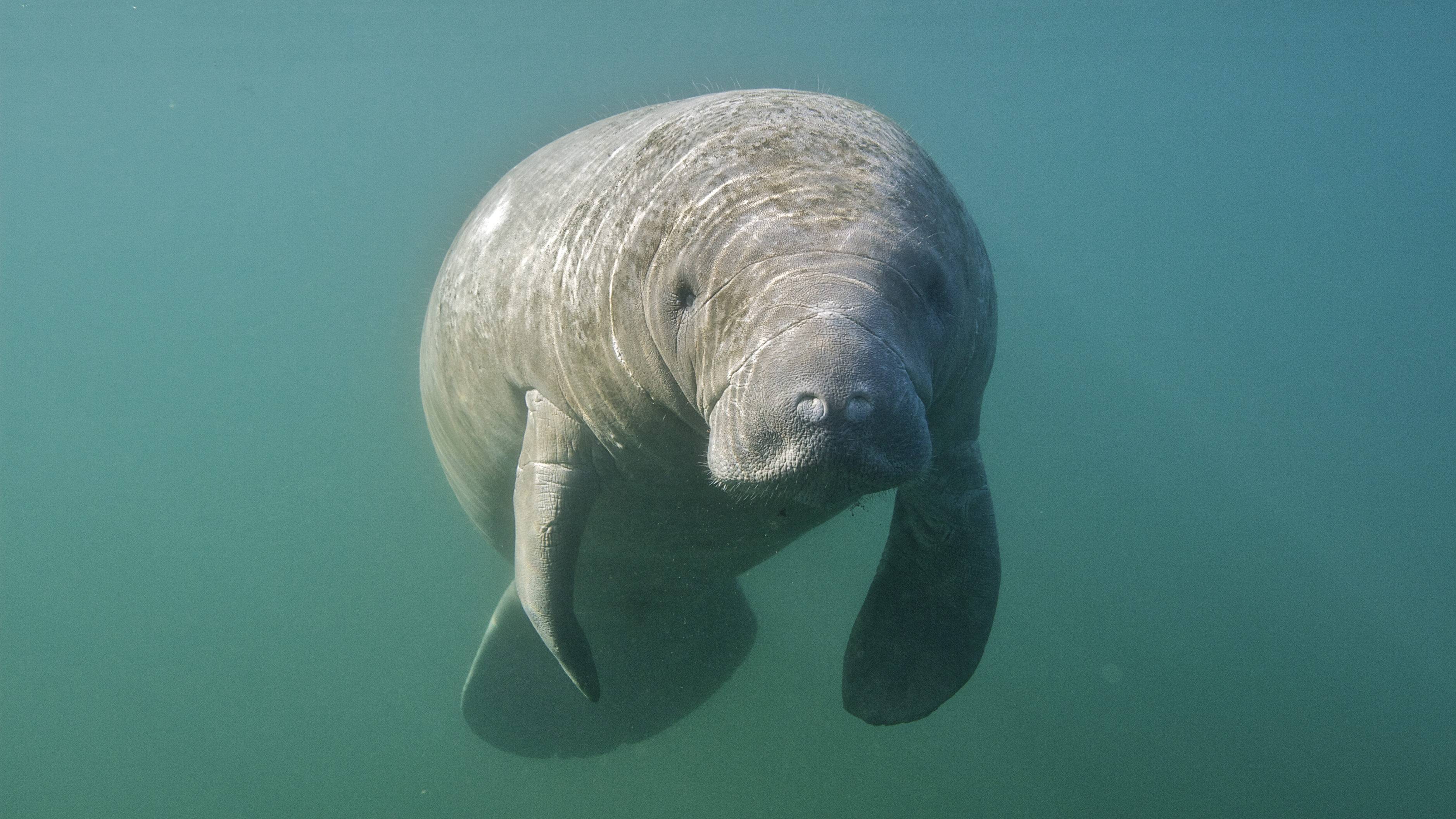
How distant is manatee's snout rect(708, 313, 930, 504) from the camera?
58.9 inches

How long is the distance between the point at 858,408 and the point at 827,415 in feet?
0.19

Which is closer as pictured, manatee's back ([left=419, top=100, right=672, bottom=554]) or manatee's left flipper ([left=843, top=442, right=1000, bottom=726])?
manatee's back ([left=419, top=100, right=672, bottom=554])

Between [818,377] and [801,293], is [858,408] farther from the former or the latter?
[801,293]

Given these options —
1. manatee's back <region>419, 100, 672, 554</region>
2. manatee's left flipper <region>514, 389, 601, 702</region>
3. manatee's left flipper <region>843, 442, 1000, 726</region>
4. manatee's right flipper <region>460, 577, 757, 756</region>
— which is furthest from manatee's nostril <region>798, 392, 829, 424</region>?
manatee's right flipper <region>460, 577, 757, 756</region>

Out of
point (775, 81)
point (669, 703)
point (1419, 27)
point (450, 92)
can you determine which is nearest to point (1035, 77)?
point (1419, 27)

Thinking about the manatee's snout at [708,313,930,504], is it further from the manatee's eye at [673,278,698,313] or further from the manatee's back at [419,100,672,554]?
the manatee's back at [419,100,672,554]

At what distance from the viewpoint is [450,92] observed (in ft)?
105

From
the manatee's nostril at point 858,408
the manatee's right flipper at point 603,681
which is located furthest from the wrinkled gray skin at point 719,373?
the manatee's right flipper at point 603,681

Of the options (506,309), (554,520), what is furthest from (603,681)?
(506,309)

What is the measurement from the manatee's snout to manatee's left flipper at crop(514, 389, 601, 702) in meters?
1.31

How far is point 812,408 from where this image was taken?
149 centimetres

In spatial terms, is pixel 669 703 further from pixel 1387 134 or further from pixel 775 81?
pixel 1387 134

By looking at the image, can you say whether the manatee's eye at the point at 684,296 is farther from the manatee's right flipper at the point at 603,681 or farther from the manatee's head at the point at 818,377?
the manatee's right flipper at the point at 603,681

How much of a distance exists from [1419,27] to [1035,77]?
45.0 ft
